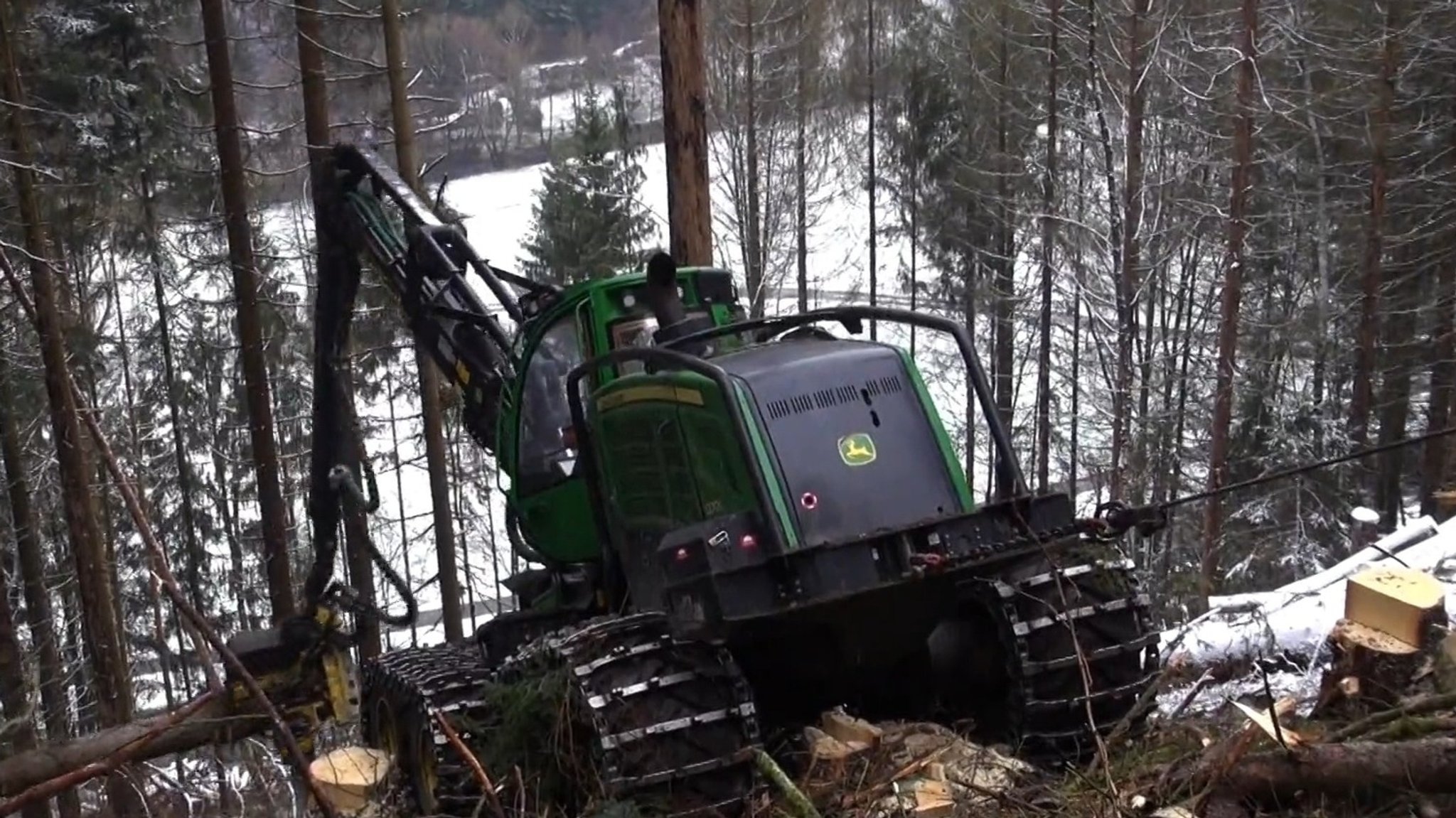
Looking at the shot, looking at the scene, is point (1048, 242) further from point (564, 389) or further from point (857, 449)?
point (857, 449)

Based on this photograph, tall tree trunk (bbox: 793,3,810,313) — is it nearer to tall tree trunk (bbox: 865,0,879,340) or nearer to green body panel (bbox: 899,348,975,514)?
tall tree trunk (bbox: 865,0,879,340)

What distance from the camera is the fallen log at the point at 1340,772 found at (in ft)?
10.6

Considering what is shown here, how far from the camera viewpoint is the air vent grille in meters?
4.70

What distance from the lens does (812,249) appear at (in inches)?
1007

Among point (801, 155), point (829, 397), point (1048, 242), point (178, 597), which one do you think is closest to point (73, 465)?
point (829, 397)

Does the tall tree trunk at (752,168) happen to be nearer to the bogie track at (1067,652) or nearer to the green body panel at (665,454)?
the green body panel at (665,454)

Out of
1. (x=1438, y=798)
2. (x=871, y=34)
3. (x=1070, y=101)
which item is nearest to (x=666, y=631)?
(x=1438, y=798)

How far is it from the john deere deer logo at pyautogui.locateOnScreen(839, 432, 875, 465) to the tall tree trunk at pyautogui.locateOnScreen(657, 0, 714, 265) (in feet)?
13.8

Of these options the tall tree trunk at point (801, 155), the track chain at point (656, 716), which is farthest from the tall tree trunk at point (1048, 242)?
the track chain at point (656, 716)

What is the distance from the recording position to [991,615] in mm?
4695

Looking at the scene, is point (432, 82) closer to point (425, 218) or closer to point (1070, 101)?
point (1070, 101)

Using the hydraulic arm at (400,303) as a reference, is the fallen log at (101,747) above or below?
below

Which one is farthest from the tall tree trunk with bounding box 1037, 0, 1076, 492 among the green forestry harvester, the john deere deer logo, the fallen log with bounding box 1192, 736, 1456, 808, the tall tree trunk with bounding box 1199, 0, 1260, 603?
the fallen log with bounding box 1192, 736, 1456, 808

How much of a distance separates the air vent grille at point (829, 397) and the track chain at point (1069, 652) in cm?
83
